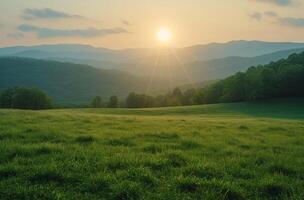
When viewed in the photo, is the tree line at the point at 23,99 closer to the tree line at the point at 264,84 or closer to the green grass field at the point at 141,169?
the tree line at the point at 264,84

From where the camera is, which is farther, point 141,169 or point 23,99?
point 23,99

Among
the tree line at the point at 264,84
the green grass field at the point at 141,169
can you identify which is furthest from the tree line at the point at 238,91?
the green grass field at the point at 141,169

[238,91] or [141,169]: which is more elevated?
[238,91]

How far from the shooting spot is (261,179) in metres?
11.2

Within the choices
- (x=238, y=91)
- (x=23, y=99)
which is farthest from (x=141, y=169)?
(x=23, y=99)

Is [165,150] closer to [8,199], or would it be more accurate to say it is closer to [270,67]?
[8,199]

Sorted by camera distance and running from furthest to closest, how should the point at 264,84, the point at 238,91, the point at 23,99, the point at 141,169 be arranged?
the point at 23,99
the point at 238,91
the point at 264,84
the point at 141,169

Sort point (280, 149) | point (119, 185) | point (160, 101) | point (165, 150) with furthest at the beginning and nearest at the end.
Result: point (160, 101)
point (280, 149)
point (165, 150)
point (119, 185)

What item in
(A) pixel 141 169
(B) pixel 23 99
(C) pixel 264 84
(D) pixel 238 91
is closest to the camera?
(A) pixel 141 169

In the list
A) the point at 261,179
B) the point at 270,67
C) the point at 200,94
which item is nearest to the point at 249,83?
the point at 270,67

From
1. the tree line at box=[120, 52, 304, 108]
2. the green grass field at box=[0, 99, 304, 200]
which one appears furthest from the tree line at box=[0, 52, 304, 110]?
the green grass field at box=[0, 99, 304, 200]

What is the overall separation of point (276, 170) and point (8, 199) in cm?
837

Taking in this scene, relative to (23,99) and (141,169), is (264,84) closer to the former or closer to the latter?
(23,99)

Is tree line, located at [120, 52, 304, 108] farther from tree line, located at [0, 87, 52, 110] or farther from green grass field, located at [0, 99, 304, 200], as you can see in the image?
green grass field, located at [0, 99, 304, 200]
